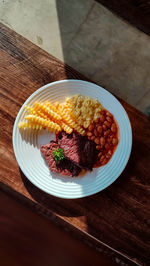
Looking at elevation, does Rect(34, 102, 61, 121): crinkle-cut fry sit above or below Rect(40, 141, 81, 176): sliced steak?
above

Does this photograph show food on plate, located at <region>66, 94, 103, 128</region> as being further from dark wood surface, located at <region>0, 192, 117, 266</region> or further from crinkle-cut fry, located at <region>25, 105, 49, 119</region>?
dark wood surface, located at <region>0, 192, 117, 266</region>

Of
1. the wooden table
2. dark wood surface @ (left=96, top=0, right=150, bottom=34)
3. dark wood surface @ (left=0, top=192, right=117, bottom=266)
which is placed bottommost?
dark wood surface @ (left=0, top=192, right=117, bottom=266)

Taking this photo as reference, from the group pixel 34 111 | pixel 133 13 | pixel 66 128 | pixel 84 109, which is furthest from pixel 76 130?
pixel 133 13

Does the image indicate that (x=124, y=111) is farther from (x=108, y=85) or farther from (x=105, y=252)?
(x=105, y=252)

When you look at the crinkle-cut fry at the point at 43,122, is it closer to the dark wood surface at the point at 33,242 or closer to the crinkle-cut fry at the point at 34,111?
the crinkle-cut fry at the point at 34,111

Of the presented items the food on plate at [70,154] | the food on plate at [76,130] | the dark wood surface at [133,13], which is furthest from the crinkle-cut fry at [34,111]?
the dark wood surface at [133,13]

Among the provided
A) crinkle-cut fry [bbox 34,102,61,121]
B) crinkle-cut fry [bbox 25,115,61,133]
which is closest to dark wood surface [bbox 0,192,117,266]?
crinkle-cut fry [bbox 25,115,61,133]

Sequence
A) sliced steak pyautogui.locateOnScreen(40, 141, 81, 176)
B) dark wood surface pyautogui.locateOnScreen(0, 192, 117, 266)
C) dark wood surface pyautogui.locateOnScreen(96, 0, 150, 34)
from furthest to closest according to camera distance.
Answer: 1. dark wood surface pyautogui.locateOnScreen(0, 192, 117, 266)
2. dark wood surface pyautogui.locateOnScreen(96, 0, 150, 34)
3. sliced steak pyautogui.locateOnScreen(40, 141, 81, 176)
